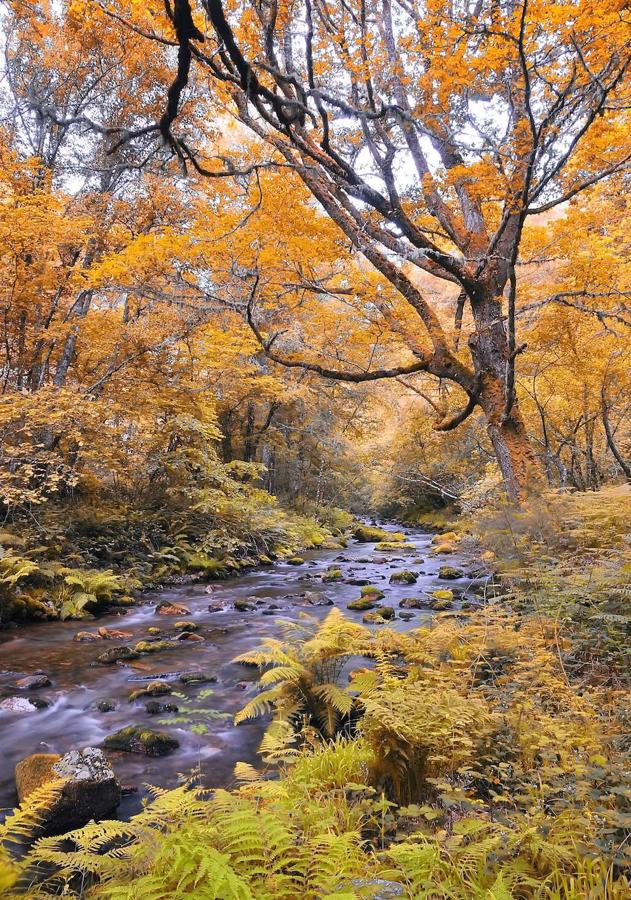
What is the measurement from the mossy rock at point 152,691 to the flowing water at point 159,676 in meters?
0.10

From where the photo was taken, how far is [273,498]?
1817 cm

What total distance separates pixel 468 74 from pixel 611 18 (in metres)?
1.40

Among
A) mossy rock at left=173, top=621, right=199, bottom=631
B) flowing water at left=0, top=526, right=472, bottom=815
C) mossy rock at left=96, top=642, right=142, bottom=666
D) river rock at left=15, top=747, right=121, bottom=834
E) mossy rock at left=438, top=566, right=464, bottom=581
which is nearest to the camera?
river rock at left=15, top=747, right=121, bottom=834

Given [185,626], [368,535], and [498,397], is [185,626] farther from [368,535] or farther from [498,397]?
[368,535]

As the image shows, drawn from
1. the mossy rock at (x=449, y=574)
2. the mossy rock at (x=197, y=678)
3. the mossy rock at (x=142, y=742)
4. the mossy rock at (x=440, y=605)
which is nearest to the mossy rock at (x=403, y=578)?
the mossy rock at (x=449, y=574)

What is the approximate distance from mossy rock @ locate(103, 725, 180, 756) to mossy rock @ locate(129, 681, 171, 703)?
0.93 meters

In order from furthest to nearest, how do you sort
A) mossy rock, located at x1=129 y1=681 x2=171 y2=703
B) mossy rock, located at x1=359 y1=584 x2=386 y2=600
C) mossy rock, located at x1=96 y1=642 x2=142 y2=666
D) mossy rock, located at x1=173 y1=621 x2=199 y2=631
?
mossy rock, located at x1=359 y1=584 x2=386 y2=600 < mossy rock, located at x1=173 y1=621 x2=199 y2=631 < mossy rock, located at x1=96 y1=642 x2=142 y2=666 < mossy rock, located at x1=129 y1=681 x2=171 y2=703

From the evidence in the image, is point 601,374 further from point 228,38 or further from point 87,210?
point 87,210

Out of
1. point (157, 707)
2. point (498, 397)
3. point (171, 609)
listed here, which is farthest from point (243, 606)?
point (498, 397)

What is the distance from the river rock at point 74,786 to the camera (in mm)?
3410

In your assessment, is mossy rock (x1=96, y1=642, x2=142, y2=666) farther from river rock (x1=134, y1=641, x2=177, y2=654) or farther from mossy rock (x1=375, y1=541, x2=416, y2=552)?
mossy rock (x1=375, y1=541, x2=416, y2=552)

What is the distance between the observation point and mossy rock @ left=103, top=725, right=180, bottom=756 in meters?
4.64

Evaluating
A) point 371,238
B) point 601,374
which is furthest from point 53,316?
point 601,374

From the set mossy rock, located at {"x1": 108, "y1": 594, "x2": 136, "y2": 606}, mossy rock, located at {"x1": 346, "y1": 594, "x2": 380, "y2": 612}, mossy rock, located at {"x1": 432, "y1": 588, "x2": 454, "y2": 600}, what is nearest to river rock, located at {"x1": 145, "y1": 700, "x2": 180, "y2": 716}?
mossy rock, located at {"x1": 346, "y1": 594, "x2": 380, "y2": 612}
